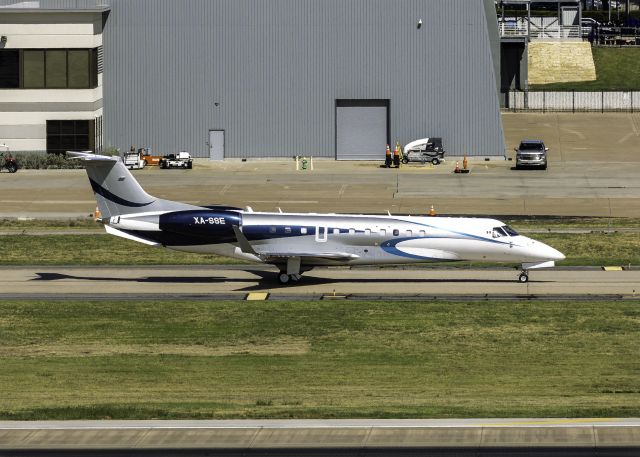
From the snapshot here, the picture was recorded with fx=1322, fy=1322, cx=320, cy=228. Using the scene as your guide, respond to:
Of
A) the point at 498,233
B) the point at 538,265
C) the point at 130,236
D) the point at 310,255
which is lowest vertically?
the point at 538,265

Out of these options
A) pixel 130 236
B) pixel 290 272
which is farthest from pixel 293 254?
pixel 130 236

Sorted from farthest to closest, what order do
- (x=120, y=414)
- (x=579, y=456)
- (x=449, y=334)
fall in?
(x=449, y=334)
(x=120, y=414)
(x=579, y=456)

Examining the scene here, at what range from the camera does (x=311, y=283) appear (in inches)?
2055

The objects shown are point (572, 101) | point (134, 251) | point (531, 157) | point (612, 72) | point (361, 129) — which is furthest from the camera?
point (612, 72)

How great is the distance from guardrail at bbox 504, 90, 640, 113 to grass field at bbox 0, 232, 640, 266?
200 ft

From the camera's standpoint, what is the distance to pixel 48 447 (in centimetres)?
2708

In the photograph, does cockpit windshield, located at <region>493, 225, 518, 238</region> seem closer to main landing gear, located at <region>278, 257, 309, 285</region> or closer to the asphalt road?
main landing gear, located at <region>278, 257, 309, 285</region>

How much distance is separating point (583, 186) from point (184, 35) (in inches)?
1219

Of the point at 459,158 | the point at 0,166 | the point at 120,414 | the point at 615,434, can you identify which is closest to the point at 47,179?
the point at 0,166

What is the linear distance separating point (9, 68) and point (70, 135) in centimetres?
621

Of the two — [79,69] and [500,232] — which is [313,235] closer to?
[500,232]

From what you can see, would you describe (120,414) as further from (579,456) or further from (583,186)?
(583,186)

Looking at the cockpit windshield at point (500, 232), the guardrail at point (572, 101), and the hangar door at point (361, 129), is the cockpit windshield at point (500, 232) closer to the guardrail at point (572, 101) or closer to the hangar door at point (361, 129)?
the hangar door at point (361, 129)

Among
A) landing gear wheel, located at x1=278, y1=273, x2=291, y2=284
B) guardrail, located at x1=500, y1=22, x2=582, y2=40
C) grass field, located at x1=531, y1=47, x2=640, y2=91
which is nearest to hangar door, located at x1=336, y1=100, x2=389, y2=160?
grass field, located at x1=531, y1=47, x2=640, y2=91
